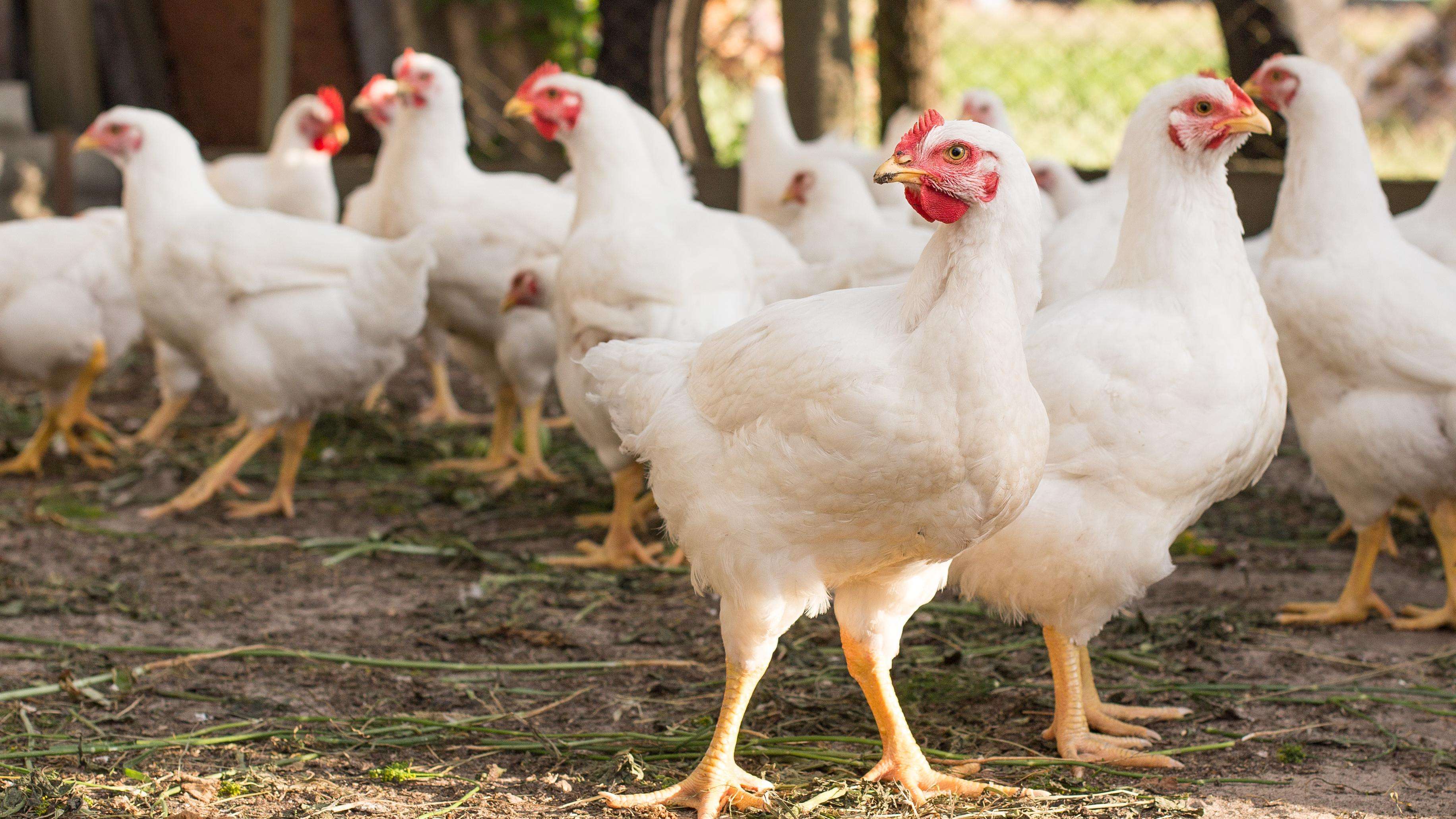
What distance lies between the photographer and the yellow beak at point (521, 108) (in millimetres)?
4430

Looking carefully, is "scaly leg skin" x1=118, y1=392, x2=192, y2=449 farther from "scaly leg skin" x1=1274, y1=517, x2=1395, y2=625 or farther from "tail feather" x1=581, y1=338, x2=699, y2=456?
"scaly leg skin" x1=1274, y1=517, x2=1395, y2=625

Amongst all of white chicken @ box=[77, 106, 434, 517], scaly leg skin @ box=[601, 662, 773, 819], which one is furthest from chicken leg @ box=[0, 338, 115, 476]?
scaly leg skin @ box=[601, 662, 773, 819]

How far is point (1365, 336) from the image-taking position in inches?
136

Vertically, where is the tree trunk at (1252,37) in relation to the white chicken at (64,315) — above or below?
above

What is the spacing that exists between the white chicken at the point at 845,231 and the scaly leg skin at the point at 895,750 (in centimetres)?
152

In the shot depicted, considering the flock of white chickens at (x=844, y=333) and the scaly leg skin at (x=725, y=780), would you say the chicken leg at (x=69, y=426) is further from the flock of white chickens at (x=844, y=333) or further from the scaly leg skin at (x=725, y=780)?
the scaly leg skin at (x=725, y=780)

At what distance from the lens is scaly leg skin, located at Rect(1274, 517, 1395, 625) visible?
3732 mm

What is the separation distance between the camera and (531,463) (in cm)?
536

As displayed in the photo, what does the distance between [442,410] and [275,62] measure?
3.47m

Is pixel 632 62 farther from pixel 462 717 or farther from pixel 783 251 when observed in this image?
pixel 462 717

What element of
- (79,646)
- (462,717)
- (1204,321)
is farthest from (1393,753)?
(79,646)

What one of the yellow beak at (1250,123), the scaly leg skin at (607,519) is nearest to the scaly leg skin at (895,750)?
the yellow beak at (1250,123)

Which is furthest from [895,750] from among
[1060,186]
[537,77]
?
[1060,186]

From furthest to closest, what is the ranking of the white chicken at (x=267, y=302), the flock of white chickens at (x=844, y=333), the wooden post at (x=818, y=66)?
the wooden post at (x=818, y=66)
the white chicken at (x=267, y=302)
the flock of white chickens at (x=844, y=333)
